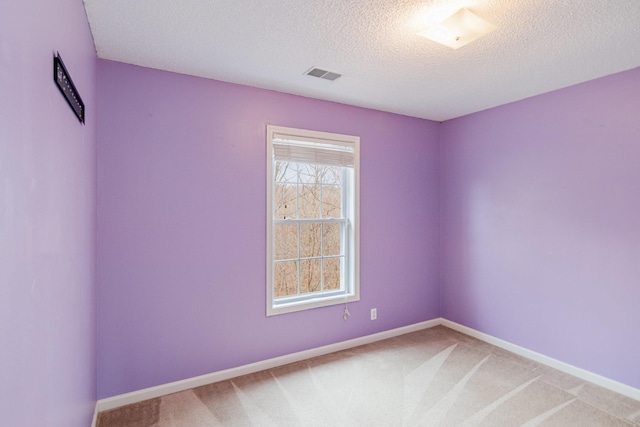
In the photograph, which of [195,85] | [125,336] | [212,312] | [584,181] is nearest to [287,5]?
[195,85]

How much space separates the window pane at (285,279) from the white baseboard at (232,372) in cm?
57

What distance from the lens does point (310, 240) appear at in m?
3.44

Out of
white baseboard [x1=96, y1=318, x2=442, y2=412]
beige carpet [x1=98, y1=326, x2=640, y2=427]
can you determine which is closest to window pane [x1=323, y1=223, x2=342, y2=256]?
white baseboard [x1=96, y1=318, x2=442, y2=412]

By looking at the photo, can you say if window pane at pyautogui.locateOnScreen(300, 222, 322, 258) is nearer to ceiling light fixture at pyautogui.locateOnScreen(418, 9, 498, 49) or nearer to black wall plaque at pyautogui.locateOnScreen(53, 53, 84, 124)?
ceiling light fixture at pyautogui.locateOnScreen(418, 9, 498, 49)

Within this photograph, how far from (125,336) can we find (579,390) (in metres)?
3.55

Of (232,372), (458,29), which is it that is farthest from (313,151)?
(232,372)

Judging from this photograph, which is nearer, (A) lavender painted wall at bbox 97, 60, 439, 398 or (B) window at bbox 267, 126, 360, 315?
(A) lavender painted wall at bbox 97, 60, 439, 398

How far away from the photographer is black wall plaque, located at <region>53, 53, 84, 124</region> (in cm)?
117

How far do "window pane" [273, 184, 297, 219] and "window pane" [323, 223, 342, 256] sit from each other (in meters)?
0.43

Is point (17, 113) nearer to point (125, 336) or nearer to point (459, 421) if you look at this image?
point (125, 336)

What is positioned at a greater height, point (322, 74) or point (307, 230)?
point (322, 74)

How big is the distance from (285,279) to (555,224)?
101 inches

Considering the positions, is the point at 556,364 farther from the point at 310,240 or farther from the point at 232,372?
the point at 232,372

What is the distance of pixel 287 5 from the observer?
71.1 inches
